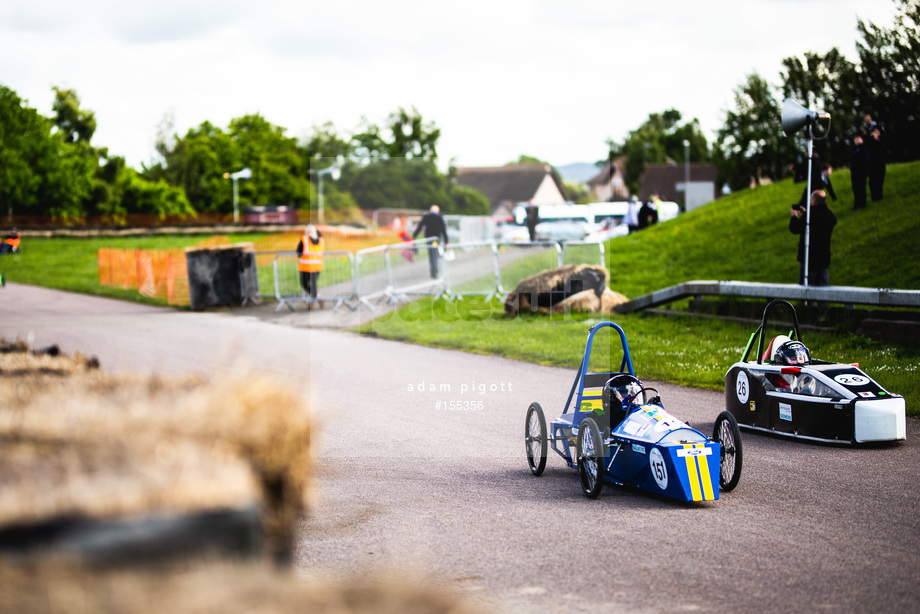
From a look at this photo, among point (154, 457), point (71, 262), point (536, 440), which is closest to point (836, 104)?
point (71, 262)

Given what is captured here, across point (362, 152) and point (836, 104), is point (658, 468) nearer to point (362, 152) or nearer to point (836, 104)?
point (362, 152)

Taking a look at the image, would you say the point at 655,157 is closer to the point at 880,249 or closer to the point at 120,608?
the point at 880,249

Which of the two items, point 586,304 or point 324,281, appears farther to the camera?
point 324,281

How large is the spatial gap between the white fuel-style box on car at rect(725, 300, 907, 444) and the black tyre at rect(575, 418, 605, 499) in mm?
2969

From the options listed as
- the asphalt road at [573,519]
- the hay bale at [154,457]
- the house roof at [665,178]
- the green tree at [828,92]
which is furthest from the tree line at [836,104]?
the house roof at [665,178]

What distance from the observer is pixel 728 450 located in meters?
7.20

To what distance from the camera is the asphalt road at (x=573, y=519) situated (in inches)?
186

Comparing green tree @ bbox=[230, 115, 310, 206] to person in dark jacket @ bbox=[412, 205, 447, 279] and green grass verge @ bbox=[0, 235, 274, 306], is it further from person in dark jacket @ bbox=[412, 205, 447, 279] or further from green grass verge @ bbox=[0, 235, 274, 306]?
person in dark jacket @ bbox=[412, 205, 447, 279]

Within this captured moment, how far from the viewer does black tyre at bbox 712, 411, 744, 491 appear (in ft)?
22.6

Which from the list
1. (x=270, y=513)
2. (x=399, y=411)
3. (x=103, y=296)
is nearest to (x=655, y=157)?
(x=103, y=296)

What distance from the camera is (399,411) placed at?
10.5 metres

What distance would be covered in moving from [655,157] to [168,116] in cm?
6324

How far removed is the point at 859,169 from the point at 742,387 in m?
15.6

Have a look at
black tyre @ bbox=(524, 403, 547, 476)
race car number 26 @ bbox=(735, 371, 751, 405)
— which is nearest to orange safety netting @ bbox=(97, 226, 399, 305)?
race car number 26 @ bbox=(735, 371, 751, 405)
